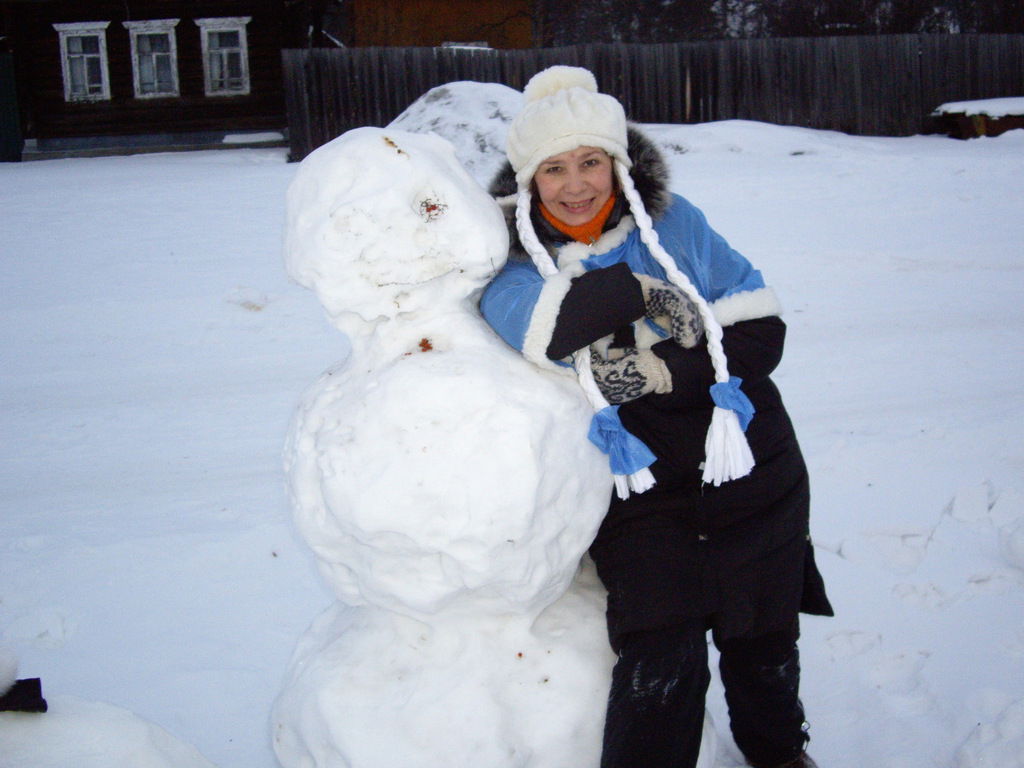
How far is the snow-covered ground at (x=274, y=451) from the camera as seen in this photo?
255 cm

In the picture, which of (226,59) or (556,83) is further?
(226,59)

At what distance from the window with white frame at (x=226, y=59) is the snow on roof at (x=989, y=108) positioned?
993cm

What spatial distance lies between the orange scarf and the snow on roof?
1072 centimetres

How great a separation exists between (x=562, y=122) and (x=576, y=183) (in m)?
0.13

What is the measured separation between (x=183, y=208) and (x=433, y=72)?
451 cm

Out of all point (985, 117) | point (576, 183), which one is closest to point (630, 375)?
point (576, 183)

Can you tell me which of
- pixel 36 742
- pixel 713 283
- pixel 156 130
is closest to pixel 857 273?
pixel 713 283

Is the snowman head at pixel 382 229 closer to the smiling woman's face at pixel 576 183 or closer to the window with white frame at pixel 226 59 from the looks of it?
the smiling woman's face at pixel 576 183

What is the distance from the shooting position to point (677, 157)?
29.8 ft

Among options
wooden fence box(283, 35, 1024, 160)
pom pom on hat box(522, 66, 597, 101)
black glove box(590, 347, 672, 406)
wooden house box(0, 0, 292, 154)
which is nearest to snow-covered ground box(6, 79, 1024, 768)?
black glove box(590, 347, 672, 406)

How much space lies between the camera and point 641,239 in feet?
6.37

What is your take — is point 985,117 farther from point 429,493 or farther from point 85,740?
point 85,740

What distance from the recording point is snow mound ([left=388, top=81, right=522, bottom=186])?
24.4 feet

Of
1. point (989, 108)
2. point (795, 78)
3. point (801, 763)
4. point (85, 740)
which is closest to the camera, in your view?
point (85, 740)
